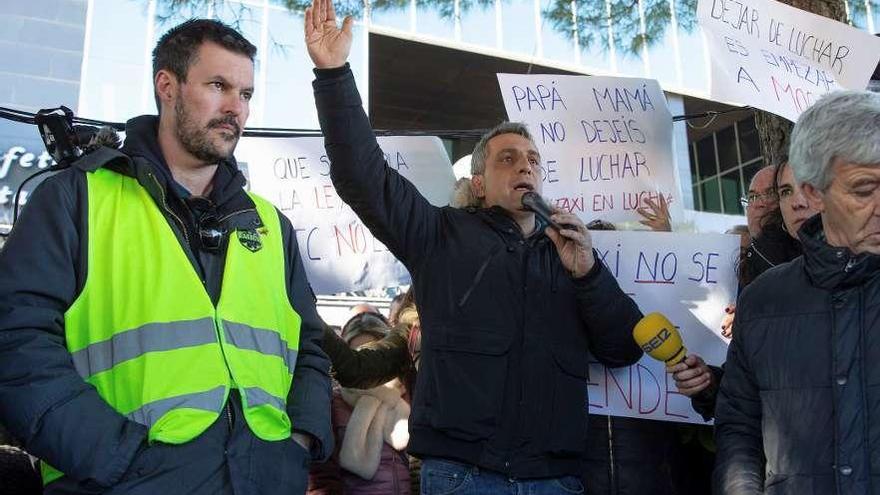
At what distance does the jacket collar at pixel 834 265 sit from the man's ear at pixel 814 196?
2.9 inches

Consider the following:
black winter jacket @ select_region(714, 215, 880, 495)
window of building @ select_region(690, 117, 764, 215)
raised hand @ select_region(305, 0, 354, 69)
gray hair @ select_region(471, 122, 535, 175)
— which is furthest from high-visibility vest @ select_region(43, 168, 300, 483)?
window of building @ select_region(690, 117, 764, 215)

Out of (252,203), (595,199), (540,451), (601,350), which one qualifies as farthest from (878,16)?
(252,203)

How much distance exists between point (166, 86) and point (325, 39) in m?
0.52

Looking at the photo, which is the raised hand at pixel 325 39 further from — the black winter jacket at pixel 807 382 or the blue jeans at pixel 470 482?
the black winter jacket at pixel 807 382

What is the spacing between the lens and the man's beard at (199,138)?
225cm

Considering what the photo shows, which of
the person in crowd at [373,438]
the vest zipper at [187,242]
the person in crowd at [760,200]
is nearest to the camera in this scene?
the vest zipper at [187,242]

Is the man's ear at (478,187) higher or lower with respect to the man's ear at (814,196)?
higher

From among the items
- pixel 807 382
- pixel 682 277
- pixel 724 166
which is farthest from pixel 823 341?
pixel 724 166

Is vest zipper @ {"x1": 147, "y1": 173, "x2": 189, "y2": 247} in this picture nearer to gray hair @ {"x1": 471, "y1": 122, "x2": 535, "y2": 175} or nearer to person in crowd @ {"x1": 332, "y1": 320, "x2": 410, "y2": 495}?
gray hair @ {"x1": 471, "y1": 122, "x2": 535, "y2": 175}

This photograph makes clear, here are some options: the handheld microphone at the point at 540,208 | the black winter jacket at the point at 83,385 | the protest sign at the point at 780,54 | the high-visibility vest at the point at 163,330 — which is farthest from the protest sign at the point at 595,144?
the high-visibility vest at the point at 163,330

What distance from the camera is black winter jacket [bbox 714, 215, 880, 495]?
73.2 inches

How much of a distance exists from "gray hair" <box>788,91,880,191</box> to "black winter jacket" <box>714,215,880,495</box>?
0.17m

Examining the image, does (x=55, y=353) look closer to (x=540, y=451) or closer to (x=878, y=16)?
(x=540, y=451)

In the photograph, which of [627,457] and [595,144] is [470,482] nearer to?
[627,457]
